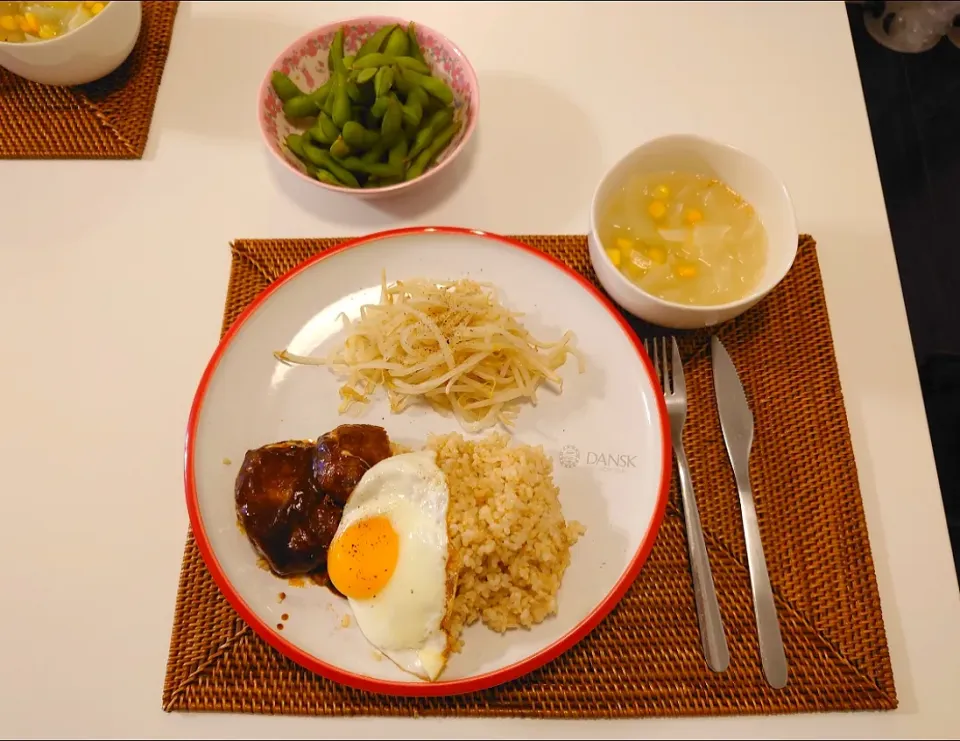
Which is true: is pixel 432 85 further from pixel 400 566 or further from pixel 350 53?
pixel 400 566

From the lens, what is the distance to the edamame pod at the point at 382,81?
2.07 meters

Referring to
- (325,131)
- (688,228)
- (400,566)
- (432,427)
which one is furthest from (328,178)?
(400,566)

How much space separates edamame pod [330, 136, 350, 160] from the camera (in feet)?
6.92

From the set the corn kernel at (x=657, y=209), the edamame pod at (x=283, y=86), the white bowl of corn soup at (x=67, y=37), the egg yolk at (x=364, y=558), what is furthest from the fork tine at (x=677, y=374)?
the white bowl of corn soup at (x=67, y=37)

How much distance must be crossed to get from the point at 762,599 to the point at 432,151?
5.57ft

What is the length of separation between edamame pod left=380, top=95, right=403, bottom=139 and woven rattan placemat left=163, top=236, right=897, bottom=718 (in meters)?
1.27

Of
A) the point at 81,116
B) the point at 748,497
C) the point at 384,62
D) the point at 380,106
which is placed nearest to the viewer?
the point at 748,497

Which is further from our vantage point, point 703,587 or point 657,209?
point 657,209

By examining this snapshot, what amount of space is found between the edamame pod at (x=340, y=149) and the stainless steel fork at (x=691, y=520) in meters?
1.15

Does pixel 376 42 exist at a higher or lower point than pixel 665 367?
higher

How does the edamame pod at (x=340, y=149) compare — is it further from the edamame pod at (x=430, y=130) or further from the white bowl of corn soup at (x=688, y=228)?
the white bowl of corn soup at (x=688, y=228)

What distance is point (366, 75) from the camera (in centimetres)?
208

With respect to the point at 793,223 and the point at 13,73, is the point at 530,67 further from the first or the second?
the point at 13,73

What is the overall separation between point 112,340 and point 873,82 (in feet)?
10.5
